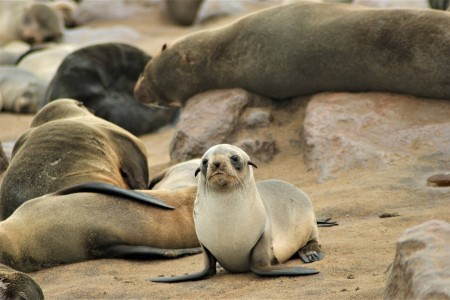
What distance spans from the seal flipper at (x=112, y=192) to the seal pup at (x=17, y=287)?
1.66 metres

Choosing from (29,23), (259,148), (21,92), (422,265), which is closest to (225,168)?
(422,265)

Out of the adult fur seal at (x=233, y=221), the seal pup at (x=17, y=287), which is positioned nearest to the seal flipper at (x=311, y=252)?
the adult fur seal at (x=233, y=221)

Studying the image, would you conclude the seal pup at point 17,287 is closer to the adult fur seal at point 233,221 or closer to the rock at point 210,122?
the adult fur seal at point 233,221

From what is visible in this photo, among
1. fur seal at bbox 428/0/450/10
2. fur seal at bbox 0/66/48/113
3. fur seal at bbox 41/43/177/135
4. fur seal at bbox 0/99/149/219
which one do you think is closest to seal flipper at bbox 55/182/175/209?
fur seal at bbox 0/99/149/219

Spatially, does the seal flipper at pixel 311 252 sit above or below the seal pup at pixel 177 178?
above

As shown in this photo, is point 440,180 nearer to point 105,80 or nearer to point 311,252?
point 311,252

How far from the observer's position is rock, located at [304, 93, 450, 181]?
7477 mm

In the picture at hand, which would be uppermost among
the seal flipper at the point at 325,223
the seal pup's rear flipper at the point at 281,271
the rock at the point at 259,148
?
the seal pup's rear flipper at the point at 281,271

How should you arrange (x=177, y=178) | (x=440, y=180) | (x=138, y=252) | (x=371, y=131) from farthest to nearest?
(x=371, y=131) → (x=177, y=178) → (x=440, y=180) → (x=138, y=252)

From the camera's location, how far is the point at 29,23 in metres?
19.3

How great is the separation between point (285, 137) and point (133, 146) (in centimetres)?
135

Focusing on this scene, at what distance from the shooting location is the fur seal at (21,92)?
1384 centimetres

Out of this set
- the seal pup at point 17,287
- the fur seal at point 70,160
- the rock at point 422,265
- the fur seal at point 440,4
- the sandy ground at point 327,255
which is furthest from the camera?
the fur seal at point 440,4

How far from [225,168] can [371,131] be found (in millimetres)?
3112
